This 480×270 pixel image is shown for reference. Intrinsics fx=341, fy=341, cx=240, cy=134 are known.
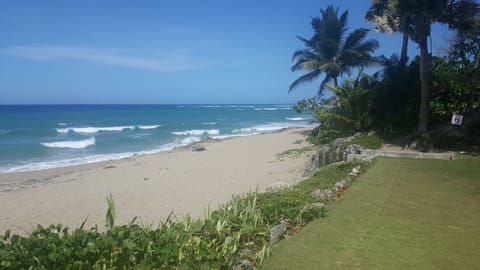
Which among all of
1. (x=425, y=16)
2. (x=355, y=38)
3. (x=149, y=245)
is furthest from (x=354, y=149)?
(x=355, y=38)

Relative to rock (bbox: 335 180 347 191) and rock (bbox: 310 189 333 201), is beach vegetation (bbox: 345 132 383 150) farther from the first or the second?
rock (bbox: 310 189 333 201)

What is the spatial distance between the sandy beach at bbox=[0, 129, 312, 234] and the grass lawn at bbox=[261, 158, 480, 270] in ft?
9.83

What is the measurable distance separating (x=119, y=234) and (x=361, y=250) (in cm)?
242

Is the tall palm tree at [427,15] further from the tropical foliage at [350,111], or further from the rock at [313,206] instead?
the rock at [313,206]

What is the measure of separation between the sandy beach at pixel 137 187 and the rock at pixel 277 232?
3004 mm

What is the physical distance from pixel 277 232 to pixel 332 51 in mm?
17575

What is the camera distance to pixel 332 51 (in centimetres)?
1981

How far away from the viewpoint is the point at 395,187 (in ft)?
19.9

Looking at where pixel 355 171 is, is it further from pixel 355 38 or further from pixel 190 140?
pixel 190 140

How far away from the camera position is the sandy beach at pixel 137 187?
7.52 meters

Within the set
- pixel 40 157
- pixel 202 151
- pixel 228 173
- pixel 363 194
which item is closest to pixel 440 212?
pixel 363 194

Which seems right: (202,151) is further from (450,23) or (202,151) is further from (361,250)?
(361,250)

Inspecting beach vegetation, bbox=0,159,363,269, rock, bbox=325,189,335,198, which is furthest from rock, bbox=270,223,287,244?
rock, bbox=325,189,335,198

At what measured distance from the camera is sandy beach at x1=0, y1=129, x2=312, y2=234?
752 centimetres
